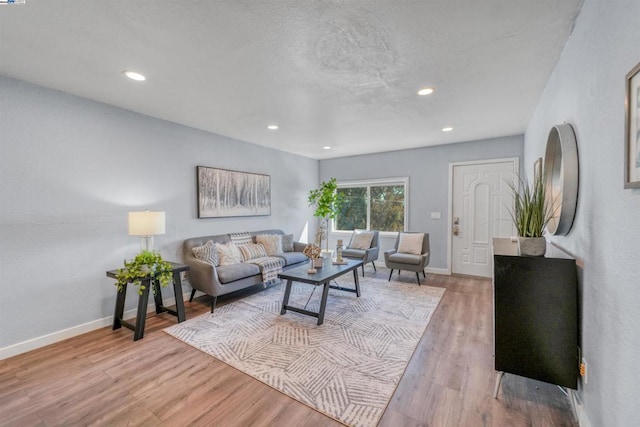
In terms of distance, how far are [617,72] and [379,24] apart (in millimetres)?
1223

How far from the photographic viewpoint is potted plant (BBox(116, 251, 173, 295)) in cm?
280

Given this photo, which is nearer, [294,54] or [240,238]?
[294,54]

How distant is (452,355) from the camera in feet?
8.05

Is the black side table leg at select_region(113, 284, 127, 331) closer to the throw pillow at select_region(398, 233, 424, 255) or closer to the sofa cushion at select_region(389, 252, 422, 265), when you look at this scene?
the sofa cushion at select_region(389, 252, 422, 265)

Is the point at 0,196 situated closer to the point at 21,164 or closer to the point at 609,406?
the point at 21,164

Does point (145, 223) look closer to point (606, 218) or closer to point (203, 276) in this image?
point (203, 276)

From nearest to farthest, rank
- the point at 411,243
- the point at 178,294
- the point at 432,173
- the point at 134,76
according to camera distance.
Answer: the point at 134,76 < the point at 178,294 < the point at 411,243 < the point at 432,173

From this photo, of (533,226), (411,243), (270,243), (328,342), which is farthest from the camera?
(411,243)

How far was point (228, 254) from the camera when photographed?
3918mm

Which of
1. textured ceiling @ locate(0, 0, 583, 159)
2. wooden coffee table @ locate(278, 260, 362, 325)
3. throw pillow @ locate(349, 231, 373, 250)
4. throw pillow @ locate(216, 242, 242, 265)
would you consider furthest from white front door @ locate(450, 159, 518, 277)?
throw pillow @ locate(216, 242, 242, 265)

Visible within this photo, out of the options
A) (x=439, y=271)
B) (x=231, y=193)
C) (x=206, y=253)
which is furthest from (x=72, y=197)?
(x=439, y=271)

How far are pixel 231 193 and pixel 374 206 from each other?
10.3 ft

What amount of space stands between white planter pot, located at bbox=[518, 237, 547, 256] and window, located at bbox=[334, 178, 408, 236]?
380cm

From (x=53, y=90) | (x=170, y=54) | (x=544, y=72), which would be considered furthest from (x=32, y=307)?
(x=544, y=72)
